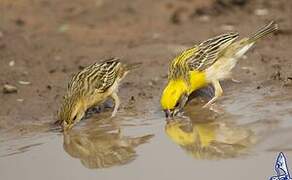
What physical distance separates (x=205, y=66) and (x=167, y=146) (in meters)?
1.55

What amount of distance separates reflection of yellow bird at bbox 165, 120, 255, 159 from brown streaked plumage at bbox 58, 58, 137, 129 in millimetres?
956

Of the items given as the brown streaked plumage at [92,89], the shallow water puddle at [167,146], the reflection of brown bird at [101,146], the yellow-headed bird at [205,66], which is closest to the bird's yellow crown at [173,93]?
the yellow-headed bird at [205,66]

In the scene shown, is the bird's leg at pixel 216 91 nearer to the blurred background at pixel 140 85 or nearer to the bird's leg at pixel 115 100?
the blurred background at pixel 140 85

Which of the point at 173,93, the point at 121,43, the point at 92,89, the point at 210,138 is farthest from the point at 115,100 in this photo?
the point at 121,43

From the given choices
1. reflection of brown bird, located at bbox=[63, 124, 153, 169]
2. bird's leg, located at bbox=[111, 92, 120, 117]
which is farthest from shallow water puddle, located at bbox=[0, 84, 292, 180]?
bird's leg, located at bbox=[111, 92, 120, 117]

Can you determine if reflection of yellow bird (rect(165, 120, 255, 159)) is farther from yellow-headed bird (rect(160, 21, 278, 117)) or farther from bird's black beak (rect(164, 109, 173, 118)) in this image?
yellow-headed bird (rect(160, 21, 278, 117))

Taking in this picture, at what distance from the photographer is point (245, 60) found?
9.73 metres

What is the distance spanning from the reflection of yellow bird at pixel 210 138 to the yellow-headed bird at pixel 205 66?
381 millimetres

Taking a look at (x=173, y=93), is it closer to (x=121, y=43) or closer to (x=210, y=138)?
(x=210, y=138)

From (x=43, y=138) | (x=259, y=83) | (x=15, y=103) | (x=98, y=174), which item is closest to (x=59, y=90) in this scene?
(x=15, y=103)

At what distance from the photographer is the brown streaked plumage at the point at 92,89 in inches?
318

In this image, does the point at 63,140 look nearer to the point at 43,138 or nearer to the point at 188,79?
the point at 43,138

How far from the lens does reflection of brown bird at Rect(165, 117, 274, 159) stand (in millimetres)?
6711

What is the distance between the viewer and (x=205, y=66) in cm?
841
